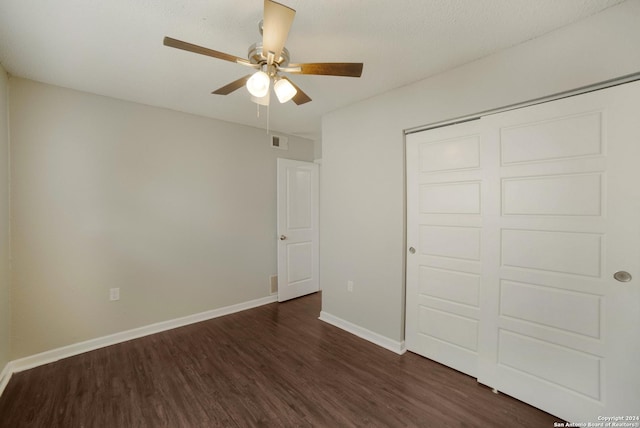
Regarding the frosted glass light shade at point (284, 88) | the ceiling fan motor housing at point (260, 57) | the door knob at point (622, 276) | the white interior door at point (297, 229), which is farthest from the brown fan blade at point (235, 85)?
the door knob at point (622, 276)

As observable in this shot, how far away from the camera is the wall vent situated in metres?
3.87

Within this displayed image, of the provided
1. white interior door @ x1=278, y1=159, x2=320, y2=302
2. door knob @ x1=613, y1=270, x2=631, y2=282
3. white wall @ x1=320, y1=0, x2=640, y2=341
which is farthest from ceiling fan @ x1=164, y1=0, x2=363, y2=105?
white interior door @ x1=278, y1=159, x2=320, y2=302

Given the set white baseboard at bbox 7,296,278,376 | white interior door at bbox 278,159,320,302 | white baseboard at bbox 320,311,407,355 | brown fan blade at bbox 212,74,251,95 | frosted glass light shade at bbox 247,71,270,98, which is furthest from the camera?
white interior door at bbox 278,159,320,302

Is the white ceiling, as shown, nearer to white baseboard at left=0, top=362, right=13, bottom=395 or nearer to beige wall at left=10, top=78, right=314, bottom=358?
beige wall at left=10, top=78, right=314, bottom=358

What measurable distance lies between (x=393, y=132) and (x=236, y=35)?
5.07 ft

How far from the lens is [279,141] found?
12.9 ft

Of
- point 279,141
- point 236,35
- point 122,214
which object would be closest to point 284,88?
point 236,35

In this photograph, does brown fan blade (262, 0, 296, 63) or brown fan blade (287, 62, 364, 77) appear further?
brown fan blade (287, 62, 364, 77)

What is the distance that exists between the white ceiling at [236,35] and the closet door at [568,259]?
587 millimetres

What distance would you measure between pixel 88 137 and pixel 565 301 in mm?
4092

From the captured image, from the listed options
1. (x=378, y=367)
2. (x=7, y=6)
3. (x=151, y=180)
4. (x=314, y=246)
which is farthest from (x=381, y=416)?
(x=7, y=6)

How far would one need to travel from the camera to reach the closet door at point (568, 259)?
1498 millimetres

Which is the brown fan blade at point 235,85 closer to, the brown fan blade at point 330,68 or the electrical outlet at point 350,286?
the brown fan blade at point 330,68

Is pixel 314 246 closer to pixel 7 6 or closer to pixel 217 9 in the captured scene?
pixel 217 9
